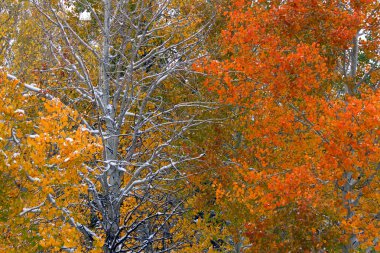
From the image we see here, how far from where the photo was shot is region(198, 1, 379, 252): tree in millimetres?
9789

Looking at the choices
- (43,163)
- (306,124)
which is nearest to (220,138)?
(306,124)

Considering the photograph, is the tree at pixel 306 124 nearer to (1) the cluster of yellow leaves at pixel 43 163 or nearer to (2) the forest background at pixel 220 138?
(2) the forest background at pixel 220 138

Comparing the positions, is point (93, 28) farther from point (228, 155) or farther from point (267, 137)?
point (267, 137)

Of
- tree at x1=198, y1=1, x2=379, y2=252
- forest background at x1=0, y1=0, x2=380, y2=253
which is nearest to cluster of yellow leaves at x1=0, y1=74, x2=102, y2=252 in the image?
forest background at x1=0, y1=0, x2=380, y2=253

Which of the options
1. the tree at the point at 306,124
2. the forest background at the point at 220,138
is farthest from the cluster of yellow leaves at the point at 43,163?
the tree at the point at 306,124

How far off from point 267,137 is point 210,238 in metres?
3.77

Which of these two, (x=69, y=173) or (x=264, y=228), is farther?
(x=264, y=228)

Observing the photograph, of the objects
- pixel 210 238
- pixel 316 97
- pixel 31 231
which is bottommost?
pixel 210 238

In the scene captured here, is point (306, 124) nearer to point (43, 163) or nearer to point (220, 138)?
point (220, 138)

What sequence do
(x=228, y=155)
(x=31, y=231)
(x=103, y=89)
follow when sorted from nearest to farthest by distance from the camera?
(x=31, y=231), (x=103, y=89), (x=228, y=155)

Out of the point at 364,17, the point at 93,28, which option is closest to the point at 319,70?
the point at 364,17

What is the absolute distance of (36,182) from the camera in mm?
6996

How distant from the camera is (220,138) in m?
14.5

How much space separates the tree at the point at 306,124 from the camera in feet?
32.1
